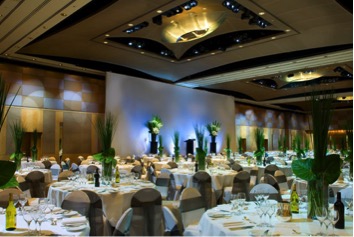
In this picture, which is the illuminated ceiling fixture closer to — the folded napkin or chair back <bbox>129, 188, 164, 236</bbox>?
chair back <bbox>129, 188, 164, 236</bbox>

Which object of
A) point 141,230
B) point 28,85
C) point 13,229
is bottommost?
point 141,230

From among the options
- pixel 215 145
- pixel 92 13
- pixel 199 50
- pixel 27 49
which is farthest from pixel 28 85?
pixel 215 145

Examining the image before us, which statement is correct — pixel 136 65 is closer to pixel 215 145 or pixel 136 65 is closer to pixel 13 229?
pixel 215 145

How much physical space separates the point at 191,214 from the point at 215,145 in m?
15.4

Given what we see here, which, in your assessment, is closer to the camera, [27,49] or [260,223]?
[260,223]

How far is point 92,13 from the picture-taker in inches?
335

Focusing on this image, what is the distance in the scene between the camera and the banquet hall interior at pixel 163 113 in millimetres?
2861

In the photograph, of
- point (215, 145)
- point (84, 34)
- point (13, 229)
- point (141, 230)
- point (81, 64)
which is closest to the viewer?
point (13, 229)

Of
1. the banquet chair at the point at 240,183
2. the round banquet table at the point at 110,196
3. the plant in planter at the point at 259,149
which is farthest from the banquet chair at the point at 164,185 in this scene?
the plant in planter at the point at 259,149

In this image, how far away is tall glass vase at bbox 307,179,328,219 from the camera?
8.84 feet

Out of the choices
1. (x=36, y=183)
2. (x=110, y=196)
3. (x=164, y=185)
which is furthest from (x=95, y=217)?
(x=36, y=183)

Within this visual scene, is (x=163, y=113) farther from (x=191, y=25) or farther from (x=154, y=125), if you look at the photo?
(x=191, y=25)

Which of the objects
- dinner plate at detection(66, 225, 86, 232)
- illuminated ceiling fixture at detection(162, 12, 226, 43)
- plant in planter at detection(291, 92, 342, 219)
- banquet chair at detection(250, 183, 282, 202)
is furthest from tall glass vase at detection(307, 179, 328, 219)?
illuminated ceiling fixture at detection(162, 12, 226, 43)

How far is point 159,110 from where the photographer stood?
1670 centimetres
